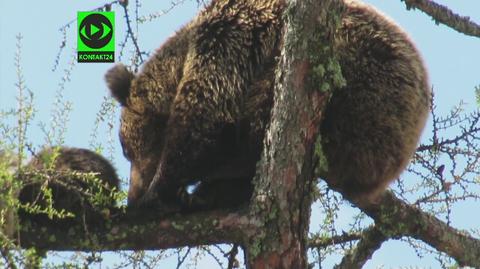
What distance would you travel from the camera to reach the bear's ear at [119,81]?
6086 millimetres

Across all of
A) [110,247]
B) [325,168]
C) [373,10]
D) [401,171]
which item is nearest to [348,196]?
[401,171]

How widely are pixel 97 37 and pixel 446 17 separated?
235 cm

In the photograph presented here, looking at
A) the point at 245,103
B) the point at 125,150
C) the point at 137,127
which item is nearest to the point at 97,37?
the point at 137,127

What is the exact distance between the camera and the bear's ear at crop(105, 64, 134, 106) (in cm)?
609

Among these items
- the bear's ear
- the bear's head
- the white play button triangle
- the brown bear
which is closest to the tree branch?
the brown bear

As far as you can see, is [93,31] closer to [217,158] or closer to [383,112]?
[217,158]

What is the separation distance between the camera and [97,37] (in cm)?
603

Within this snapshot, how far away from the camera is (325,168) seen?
202 inches

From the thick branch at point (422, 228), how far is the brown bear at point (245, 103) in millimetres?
176

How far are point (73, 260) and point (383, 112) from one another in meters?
2.07

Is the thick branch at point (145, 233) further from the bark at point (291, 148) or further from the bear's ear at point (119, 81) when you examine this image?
the bear's ear at point (119, 81)

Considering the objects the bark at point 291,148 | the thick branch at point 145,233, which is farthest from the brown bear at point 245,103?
the bark at point 291,148

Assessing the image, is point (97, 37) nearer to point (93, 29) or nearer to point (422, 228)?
point (93, 29)

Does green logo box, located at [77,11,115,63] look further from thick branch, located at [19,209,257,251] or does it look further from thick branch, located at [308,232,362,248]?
thick branch, located at [308,232,362,248]
